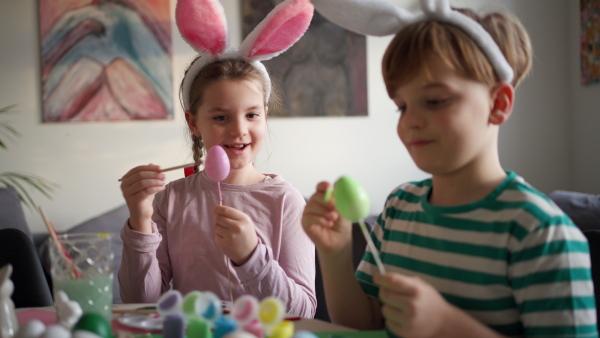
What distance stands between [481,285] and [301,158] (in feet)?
8.47

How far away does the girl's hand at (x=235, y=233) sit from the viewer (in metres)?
1.24

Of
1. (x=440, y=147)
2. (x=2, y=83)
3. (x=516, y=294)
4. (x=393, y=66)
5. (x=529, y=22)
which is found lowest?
(x=516, y=294)

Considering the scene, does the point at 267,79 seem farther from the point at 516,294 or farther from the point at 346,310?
the point at 516,294

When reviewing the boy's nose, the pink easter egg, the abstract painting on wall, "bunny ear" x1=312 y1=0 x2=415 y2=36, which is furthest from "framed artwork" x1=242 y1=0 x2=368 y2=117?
the boy's nose

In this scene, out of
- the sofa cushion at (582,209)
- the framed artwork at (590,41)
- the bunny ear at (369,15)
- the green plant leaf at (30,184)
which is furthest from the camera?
the framed artwork at (590,41)

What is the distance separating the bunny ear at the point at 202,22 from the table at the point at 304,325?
732 mm

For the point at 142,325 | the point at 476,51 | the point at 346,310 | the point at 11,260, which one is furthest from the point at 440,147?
the point at 11,260

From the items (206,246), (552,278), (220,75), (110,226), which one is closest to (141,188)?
(206,246)

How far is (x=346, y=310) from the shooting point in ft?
3.67

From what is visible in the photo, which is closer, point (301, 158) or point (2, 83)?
point (2, 83)

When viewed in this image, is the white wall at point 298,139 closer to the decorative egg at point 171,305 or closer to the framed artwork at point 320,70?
the framed artwork at point 320,70

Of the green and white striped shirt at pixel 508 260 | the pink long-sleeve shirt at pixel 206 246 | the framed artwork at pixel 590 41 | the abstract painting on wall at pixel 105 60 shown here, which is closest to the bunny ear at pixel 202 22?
the pink long-sleeve shirt at pixel 206 246

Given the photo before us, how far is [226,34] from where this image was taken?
1.59m

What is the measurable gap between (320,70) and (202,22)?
6.49ft
